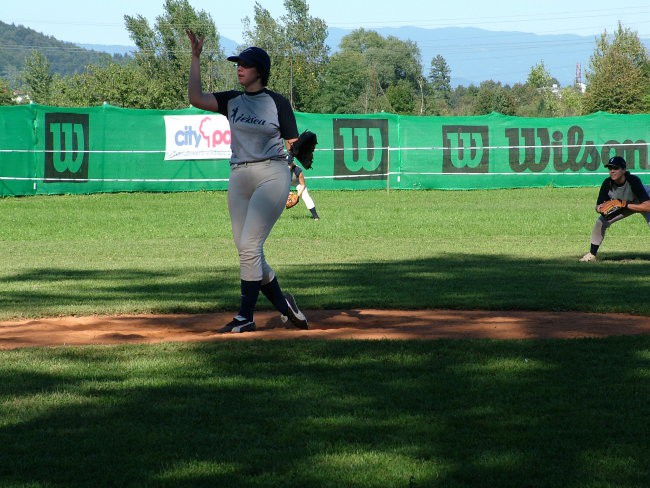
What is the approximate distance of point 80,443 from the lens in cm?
462

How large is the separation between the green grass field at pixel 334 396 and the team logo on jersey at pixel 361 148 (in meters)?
17.4

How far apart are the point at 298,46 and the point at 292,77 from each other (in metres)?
25.4

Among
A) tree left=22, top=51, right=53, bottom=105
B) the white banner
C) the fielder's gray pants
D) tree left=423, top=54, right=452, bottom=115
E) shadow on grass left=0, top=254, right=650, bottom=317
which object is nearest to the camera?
the fielder's gray pants

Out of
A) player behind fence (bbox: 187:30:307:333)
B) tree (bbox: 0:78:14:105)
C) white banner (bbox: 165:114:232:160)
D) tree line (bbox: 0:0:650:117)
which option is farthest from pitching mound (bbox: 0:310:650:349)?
tree (bbox: 0:78:14:105)

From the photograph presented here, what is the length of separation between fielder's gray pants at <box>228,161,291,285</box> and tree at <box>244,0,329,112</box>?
8647 centimetres

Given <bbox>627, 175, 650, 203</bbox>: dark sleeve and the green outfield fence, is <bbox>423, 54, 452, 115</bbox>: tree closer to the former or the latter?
the green outfield fence

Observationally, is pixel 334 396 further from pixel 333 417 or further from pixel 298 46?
pixel 298 46

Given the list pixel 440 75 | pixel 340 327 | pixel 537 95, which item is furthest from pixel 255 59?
pixel 440 75

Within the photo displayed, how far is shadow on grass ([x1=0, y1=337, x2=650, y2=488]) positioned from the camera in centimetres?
423

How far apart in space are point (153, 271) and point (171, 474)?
8.76 m

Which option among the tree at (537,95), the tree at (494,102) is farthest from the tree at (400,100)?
the tree at (537,95)

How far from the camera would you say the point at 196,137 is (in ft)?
93.4

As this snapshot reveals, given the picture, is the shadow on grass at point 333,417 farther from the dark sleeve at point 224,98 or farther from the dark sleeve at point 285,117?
the dark sleeve at point 224,98

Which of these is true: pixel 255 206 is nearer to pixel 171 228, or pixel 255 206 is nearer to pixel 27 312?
pixel 27 312
